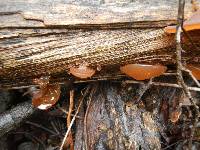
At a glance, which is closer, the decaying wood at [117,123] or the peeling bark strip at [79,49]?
the peeling bark strip at [79,49]

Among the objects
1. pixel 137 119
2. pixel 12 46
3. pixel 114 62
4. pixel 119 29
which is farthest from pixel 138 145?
pixel 12 46

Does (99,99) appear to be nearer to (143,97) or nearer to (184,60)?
(143,97)

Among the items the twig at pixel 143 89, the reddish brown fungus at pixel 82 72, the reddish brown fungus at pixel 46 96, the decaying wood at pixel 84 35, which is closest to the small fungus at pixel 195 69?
the decaying wood at pixel 84 35

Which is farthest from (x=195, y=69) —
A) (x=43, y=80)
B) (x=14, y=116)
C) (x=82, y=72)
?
(x=14, y=116)

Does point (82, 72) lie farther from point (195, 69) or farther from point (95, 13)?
point (195, 69)

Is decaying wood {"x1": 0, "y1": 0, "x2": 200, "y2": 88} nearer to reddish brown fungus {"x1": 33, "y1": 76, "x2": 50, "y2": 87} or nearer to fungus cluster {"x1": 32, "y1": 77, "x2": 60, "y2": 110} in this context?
reddish brown fungus {"x1": 33, "y1": 76, "x2": 50, "y2": 87}

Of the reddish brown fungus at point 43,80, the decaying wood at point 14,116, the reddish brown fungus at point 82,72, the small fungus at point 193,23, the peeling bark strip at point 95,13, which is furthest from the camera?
the decaying wood at point 14,116

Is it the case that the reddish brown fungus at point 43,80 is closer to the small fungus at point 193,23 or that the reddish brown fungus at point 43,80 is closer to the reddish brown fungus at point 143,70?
the reddish brown fungus at point 143,70
